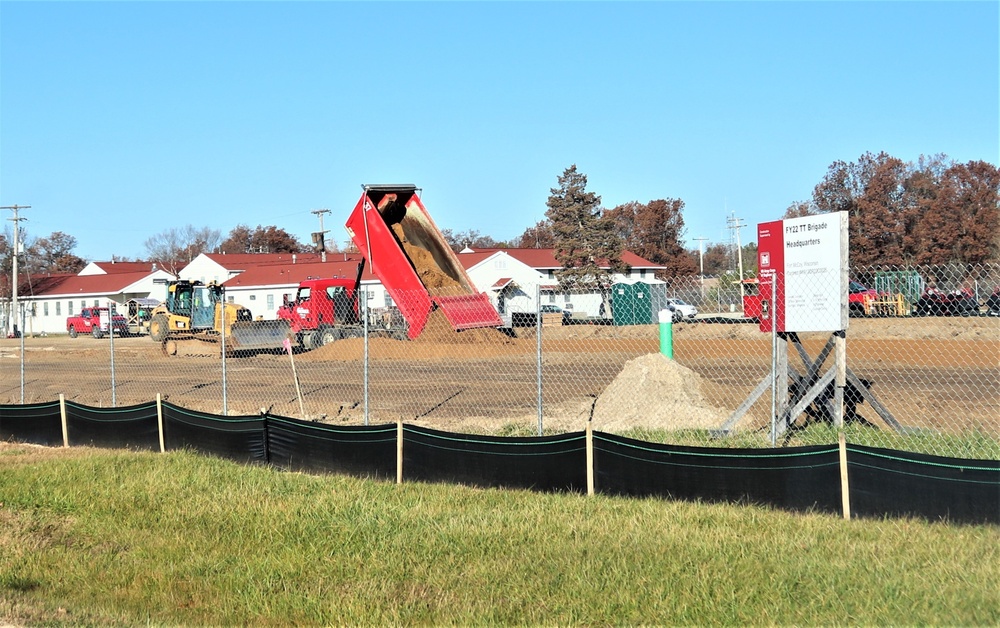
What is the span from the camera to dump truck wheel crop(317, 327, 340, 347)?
29.3 metres

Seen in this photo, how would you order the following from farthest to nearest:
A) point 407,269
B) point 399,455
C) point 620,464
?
1. point 407,269
2. point 399,455
3. point 620,464

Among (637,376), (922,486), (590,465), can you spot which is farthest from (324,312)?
(922,486)

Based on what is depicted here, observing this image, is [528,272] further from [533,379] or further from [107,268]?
[533,379]

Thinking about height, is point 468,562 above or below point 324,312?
below

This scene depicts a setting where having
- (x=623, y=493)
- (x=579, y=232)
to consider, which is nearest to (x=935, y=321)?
(x=623, y=493)

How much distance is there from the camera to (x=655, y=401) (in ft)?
40.7

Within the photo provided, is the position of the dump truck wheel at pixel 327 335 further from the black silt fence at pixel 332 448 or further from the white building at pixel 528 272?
the white building at pixel 528 272

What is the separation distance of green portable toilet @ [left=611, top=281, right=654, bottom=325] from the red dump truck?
37.6ft

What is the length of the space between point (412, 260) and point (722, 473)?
1921cm

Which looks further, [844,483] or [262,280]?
[262,280]

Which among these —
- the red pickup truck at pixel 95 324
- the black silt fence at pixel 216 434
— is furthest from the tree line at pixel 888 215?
the black silt fence at pixel 216 434

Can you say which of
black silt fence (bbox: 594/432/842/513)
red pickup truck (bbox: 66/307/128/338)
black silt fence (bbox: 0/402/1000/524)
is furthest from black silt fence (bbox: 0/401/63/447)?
red pickup truck (bbox: 66/307/128/338)

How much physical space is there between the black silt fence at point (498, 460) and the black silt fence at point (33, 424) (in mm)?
6855

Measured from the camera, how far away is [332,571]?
6.70m
